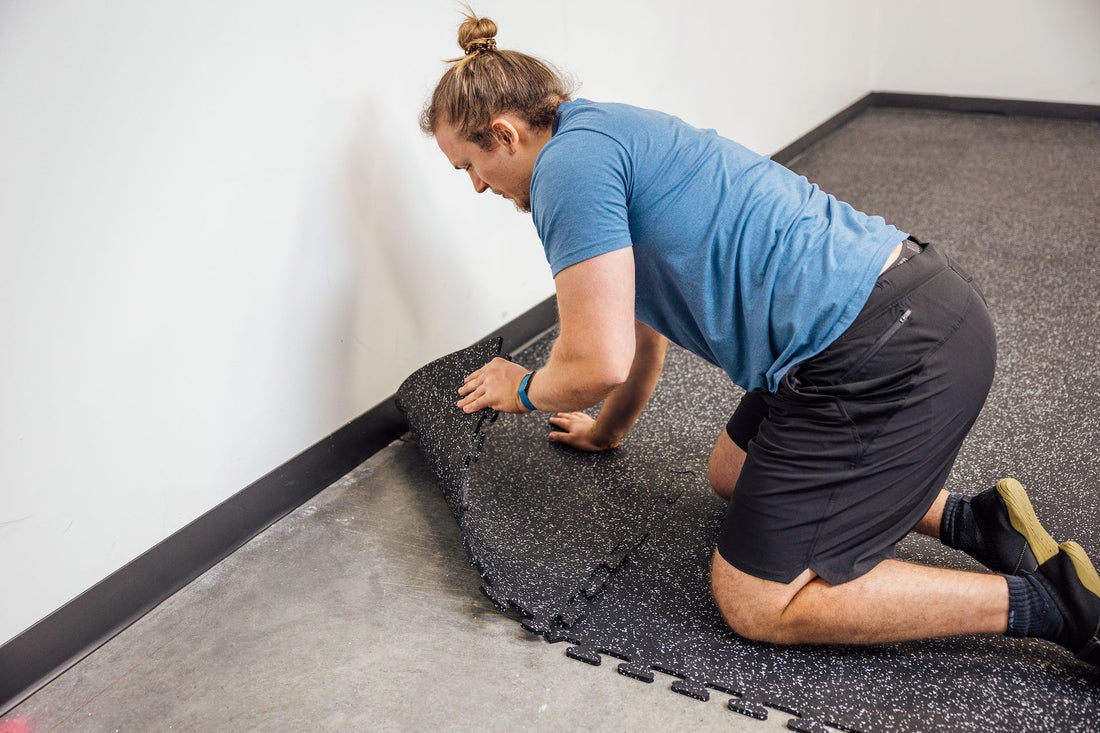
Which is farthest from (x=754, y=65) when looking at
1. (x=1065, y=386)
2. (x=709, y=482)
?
(x=709, y=482)

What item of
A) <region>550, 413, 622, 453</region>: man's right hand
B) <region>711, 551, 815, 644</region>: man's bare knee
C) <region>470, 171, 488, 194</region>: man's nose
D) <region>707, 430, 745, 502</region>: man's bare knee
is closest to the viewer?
<region>711, 551, 815, 644</region>: man's bare knee

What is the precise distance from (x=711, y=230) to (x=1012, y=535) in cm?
65

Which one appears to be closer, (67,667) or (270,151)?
(67,667)

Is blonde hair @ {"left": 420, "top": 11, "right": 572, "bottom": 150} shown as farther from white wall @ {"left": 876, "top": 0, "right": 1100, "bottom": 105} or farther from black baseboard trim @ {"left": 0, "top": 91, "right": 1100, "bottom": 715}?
white wall @ {"left": 876, "top": 0, "right": 1100, "bottom": 105}

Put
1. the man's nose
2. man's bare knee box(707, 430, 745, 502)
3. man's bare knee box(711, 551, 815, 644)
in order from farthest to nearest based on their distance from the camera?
man's bare knee box(707, 430, 745, 502) → the man's nose → man's bare knee box(711, 551, 815, 644)

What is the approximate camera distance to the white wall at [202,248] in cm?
126

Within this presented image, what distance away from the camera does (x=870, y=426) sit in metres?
1.24

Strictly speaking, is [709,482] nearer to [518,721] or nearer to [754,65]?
[518,721]

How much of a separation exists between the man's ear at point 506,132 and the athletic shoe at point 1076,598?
941mm

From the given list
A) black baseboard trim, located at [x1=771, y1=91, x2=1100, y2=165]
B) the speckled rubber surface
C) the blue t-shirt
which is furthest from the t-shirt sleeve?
black baseboard trim, located at [x1=771, y1=91, x2=1100, y2=165]

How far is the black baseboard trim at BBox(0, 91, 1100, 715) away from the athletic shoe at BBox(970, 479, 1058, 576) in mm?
1146

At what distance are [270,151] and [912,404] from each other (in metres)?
1.07

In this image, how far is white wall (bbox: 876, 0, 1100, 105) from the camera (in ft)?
12.6

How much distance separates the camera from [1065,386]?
1.99 metres
